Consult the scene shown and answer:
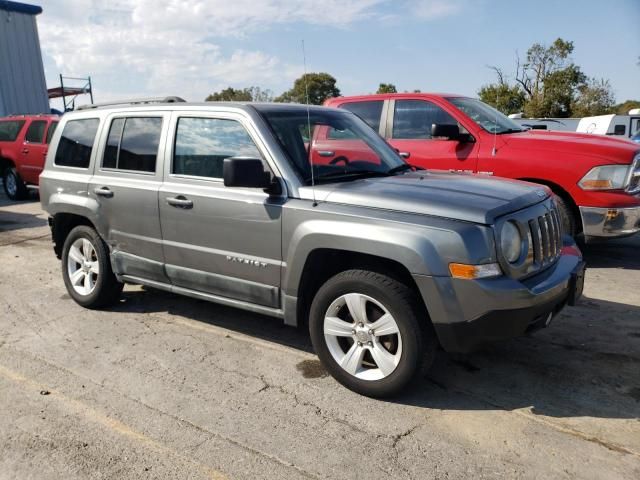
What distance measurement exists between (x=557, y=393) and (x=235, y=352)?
2.26 meters

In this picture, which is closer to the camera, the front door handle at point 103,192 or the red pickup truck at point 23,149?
the front door handle at point 103,192

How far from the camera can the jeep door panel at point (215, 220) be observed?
3.69 m

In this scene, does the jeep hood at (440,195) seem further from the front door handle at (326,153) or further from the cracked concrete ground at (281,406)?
the cracked concrete ground at (281,406)

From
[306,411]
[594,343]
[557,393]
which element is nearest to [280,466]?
[306,411]

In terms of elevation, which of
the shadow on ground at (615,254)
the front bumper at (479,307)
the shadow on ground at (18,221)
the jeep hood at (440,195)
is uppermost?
the jeep hood at (440,195)

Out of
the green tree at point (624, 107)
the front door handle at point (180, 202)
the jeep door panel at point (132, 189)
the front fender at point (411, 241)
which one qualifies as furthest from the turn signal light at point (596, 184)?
the green tree at point (624, 107)

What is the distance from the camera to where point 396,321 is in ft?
10.4

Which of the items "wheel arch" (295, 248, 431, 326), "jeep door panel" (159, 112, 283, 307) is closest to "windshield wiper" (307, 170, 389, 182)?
"jeep door panel" (159, 112, 283, 307)

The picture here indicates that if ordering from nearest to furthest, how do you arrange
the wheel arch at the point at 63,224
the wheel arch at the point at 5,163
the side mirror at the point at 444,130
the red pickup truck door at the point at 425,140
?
the wheel arch at the point at 63,224 → the side mirror at the point at 444,130 → the red pickup truck door at the point at 425,140 → the wheel arch at the point at 5,163

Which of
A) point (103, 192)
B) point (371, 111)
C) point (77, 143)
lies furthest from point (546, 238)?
point (371, 111)

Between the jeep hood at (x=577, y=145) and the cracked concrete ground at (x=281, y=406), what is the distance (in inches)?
75.2

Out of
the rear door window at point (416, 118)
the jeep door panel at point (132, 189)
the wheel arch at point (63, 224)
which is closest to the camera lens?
the jeep door panel at point (132, 189)

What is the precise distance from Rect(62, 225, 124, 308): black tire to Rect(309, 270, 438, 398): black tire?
2419 millimetres

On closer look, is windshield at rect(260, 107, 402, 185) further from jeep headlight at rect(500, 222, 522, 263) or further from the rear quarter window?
the rear quarter window
